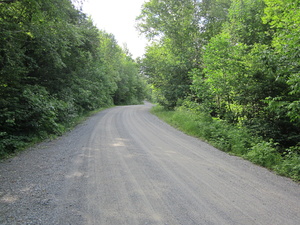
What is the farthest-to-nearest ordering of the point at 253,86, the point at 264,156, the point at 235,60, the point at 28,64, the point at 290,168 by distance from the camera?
the point at 28,64, the point at 235,60, the point at 253,86, the point at 264,156, the point at 290,168

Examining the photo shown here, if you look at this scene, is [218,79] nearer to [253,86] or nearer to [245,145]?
[253,86]

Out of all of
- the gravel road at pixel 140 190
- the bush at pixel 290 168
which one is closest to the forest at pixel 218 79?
the bush at pixel 290 168

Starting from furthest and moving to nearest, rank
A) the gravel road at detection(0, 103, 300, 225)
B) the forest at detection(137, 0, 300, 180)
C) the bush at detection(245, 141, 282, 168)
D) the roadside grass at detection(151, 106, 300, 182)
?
the forest at detection(137, 0, 300, 180)
the bush at detection(245, 141, 282, 168)
the roadside grass at detection(151, 106, 300, 182)
the gravel road at detection(0, 103, 300, 225)

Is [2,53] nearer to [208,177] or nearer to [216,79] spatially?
[208,177]

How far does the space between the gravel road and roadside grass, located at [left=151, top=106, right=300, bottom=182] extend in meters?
0.40

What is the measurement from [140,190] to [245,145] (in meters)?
5.06

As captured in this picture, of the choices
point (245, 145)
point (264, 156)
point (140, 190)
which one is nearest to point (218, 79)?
point (245, 145)

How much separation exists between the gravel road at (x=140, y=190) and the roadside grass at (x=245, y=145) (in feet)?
1.31

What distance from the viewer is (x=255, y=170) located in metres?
5.75

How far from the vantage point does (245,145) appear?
766cm

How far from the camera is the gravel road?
3.31 m

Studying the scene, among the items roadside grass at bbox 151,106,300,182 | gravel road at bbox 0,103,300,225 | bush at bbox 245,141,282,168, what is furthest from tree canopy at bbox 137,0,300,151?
gravel road at bbox 0,103,300,225

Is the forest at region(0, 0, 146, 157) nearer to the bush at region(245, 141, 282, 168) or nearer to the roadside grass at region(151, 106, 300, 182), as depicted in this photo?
the roadside grass at region(151, 106, 300, 182)

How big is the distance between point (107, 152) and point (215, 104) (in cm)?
719
